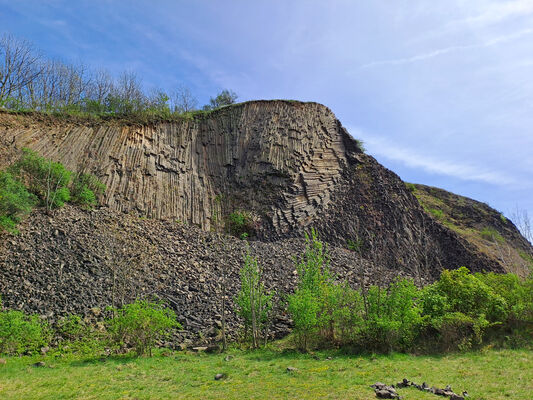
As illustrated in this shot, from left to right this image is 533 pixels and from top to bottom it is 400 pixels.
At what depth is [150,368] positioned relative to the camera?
40.1 feet

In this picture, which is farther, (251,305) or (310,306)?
(251,305)

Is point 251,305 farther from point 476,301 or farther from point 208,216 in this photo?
point 208,216

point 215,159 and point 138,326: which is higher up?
point 215,159

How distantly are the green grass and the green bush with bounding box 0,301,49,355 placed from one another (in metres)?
0.63

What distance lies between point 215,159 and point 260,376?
67.5ft

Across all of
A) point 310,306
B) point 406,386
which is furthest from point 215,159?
point 406,386

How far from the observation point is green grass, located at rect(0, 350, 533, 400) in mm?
9359

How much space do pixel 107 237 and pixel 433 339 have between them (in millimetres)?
16630

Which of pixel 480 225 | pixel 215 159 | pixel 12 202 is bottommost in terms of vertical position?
pixel 12 202

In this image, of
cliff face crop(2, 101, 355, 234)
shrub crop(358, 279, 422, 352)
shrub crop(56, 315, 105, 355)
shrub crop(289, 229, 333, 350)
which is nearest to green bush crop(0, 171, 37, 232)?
cliff face crop(2, 101, 355, 234)

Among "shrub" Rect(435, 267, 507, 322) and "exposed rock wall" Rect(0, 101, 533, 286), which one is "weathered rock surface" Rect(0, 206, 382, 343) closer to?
"exposed rock wall" Rect(0, 101, 533, 286)

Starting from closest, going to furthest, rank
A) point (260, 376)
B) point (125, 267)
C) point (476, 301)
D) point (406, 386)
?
1. point (406, 386)
2. point (260, 376)
3. point (476, 301)
4. point (125, 267)

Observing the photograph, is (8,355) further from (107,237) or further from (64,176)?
(64,176)

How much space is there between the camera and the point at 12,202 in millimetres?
18000
